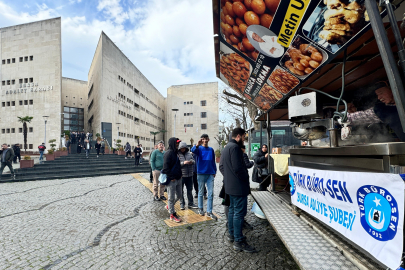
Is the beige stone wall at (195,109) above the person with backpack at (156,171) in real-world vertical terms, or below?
above

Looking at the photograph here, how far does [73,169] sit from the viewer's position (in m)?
14.9

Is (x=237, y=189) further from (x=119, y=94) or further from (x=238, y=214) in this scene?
(x=119, y=94)

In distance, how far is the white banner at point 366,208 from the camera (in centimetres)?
142

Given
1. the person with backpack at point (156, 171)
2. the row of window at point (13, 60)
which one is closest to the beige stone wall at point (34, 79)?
the row of window at point (13, 60)

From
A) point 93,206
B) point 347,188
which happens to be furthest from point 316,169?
point 93,206

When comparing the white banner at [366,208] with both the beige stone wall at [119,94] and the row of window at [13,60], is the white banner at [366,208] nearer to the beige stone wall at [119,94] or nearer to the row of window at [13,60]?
the beige stone wall at [119,94]

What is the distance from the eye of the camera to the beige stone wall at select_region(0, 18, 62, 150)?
37031 millimetres

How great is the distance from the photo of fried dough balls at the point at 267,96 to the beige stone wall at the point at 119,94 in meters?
37.9

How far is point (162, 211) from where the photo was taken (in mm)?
5680

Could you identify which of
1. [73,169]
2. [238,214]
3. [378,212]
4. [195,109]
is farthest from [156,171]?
[195,109]

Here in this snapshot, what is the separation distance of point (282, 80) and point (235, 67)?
912mm

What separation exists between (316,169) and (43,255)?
4158 mm

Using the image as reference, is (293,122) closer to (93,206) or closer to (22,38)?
(93,206)

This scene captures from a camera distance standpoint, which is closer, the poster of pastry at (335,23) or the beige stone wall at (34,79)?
the poster of pastry at (335,23)
